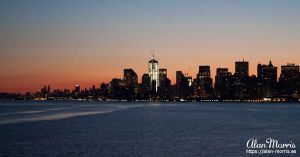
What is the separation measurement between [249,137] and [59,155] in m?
34.0

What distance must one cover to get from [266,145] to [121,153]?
66.2 ft

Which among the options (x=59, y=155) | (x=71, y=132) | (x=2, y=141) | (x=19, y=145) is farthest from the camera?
(x=71, y=132)

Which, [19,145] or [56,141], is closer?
[19,145]

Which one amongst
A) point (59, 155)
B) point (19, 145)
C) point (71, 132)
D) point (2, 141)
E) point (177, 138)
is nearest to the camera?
point (59, 155)

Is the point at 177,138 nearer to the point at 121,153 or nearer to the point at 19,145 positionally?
the point at 121,153

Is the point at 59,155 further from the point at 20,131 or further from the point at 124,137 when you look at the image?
the point at 20,131

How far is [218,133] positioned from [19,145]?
35766 mm

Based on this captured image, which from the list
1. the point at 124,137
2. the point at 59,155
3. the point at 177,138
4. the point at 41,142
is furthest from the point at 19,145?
the point at 177,138

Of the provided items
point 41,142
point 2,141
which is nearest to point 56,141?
point 41,142

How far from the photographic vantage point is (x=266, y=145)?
67625 mm

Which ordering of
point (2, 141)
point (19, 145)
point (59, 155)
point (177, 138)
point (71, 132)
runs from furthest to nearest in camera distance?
point (71, 132) → point (177, 138) → point (2, 141) → point (19, 145) → point (59, 155)

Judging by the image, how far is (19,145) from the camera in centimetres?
6744

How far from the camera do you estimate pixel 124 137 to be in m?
79.8

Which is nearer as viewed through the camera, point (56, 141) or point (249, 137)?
point (56, 141)
